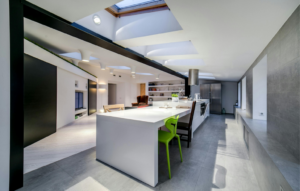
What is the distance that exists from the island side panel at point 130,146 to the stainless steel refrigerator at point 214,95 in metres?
8.10

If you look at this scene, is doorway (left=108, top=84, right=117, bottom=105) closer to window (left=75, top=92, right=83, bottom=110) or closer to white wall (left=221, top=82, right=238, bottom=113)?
window (left=75, top=92, right=83, bottom=110)

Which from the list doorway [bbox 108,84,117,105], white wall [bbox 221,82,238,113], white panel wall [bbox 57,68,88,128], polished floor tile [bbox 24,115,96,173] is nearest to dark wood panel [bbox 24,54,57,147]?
polished floor tile [bbox 24,115,96,173]

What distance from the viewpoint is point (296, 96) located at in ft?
4.47

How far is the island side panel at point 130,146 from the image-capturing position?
1.79 metres

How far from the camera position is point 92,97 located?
783cm

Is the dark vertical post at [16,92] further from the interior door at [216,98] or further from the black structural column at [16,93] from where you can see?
the interior door at [216,98]

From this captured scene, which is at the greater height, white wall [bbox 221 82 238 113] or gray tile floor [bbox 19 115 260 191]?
white wall [bbox 221 82 238 113]

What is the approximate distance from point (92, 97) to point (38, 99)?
4.45 m

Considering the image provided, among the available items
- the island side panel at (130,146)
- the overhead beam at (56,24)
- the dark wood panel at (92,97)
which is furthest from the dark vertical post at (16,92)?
the dark wood panel at (92,97)

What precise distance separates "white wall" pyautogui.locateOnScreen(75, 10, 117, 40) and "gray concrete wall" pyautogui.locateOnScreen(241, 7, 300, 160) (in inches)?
112

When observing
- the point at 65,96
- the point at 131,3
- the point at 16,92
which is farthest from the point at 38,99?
the point at 131,3

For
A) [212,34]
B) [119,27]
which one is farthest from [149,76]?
[212,34]
